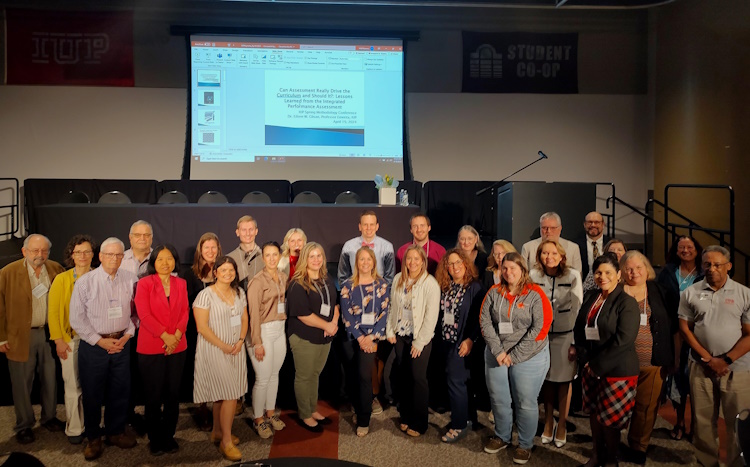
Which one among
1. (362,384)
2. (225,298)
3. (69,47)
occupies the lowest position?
(362,384)

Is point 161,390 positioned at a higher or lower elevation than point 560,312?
lower

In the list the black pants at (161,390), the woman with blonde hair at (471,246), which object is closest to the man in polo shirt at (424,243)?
the woman with blonde hair at (471,246)

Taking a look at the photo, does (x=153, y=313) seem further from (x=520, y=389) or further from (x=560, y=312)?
(x=560, y=312)

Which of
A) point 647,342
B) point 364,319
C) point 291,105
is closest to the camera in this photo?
point 647,342

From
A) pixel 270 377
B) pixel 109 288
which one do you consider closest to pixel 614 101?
pixel 270 377

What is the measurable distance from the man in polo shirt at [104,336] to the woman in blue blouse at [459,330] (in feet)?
6.80

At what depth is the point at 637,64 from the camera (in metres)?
9.19

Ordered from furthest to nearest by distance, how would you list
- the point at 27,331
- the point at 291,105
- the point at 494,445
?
the point at 291,105 → the point at 27,331 → the point at 494,445

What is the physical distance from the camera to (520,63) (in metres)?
9.09

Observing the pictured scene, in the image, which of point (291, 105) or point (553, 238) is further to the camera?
point (291, 105)

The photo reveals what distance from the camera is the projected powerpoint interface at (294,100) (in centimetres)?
821

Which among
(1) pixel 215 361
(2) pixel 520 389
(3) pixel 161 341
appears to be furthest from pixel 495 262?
(3) pixel 161 341

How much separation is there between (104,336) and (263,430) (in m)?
1.20

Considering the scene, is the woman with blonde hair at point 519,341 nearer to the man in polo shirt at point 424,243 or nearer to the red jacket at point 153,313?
the man in polo shirt at point 424,243
